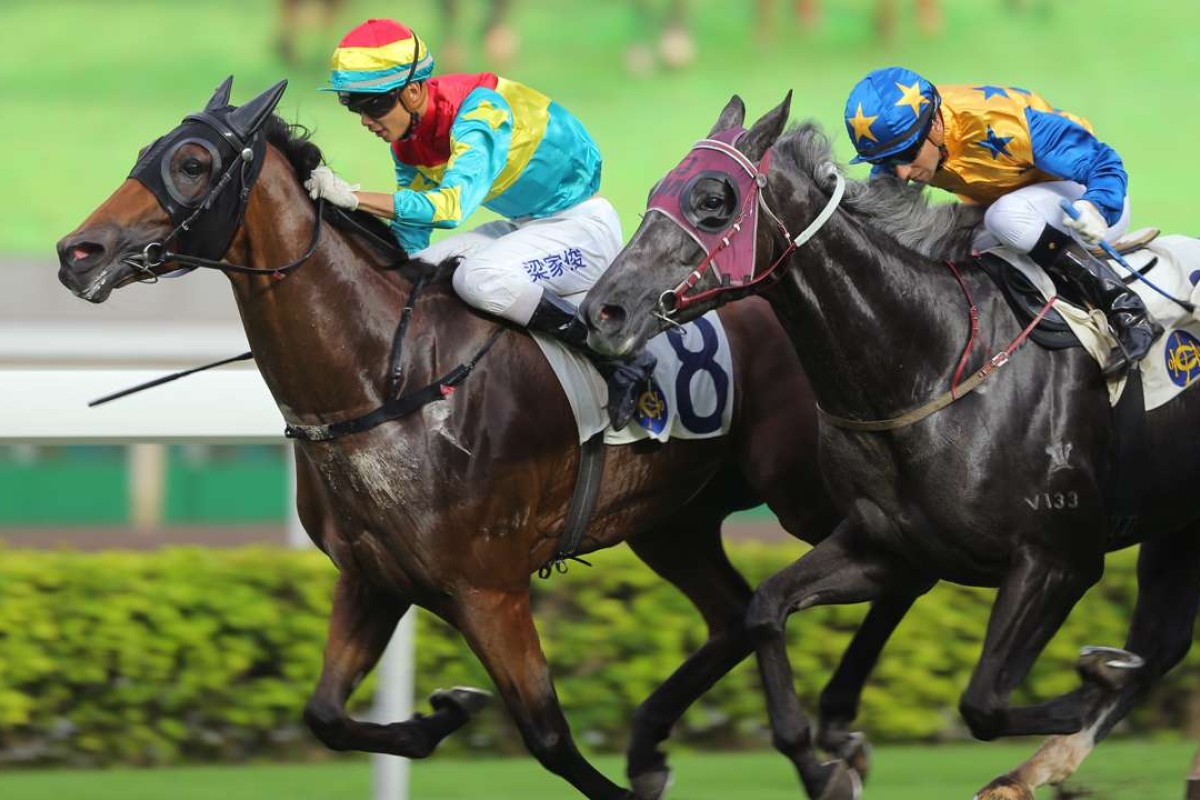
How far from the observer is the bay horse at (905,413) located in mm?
3848

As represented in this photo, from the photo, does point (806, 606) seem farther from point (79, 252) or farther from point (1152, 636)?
point (79, 252)

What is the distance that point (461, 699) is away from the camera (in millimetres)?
4508

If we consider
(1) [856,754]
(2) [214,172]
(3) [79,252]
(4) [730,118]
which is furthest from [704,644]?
(3) [79,252]

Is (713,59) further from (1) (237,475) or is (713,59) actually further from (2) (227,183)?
(2) (227,183)

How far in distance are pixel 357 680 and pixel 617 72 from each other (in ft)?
35.4

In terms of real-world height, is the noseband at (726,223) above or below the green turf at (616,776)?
above

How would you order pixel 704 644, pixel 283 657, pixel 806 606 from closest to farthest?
1. pixel 806 606
2. pixel 704 644
3. pixel 283 657

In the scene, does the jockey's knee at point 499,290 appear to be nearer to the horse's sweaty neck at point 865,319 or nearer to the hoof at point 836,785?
the horse's sweaty neck at point 865,319

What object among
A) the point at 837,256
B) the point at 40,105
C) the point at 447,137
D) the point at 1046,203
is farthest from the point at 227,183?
the point at 40,105

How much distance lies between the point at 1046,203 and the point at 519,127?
3.93 feet

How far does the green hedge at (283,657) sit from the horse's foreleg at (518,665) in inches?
55.1

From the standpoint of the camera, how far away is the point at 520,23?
48.5ft

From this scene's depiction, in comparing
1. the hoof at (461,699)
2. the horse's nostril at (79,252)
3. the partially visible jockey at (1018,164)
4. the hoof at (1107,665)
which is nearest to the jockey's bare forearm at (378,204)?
the horse's nostril at (79,252)

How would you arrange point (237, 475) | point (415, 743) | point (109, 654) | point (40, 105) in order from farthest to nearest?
1. point (40, 105)
2. point (237, 475)
3. point (109, 654)
4. point (415, 743)
